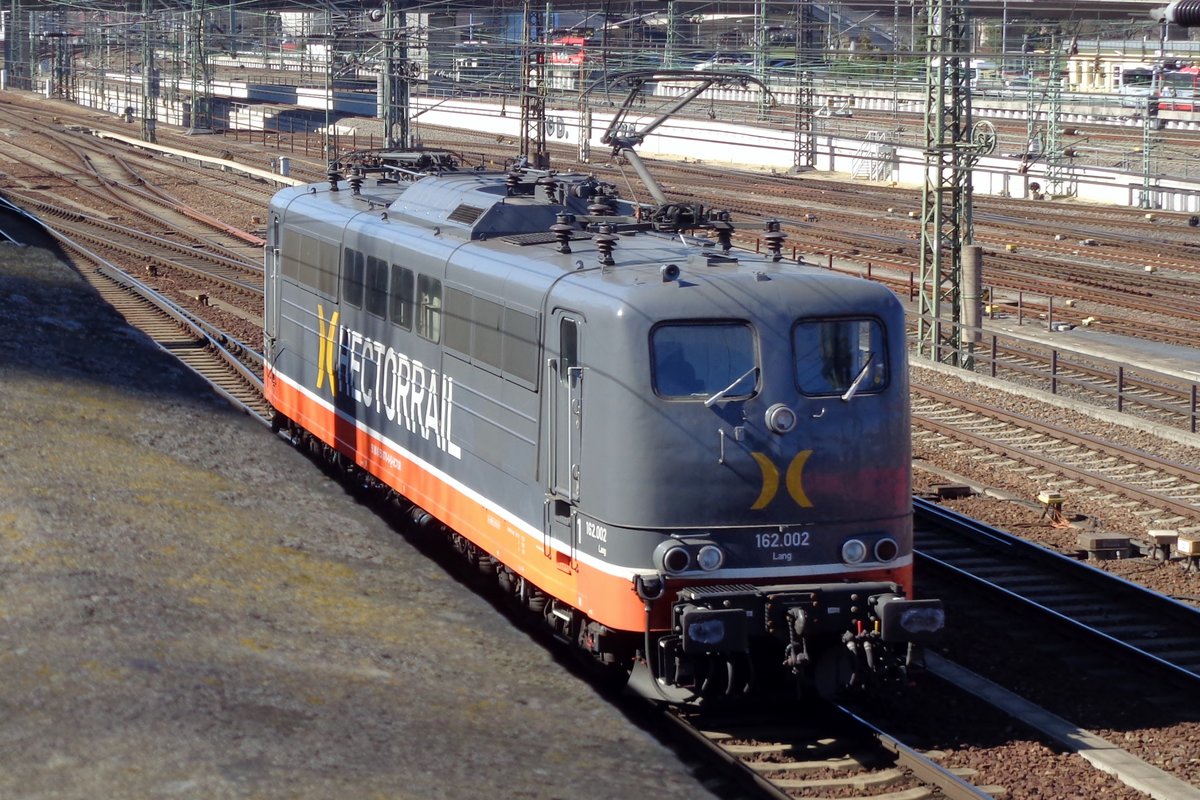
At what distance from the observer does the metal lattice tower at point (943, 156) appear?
2436 centimetres

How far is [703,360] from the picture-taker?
10.4 m

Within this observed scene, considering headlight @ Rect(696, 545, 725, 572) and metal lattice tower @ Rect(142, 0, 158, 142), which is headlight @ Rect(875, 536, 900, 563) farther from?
metal lattice tower @ Rect(142, 0, 158, 142)

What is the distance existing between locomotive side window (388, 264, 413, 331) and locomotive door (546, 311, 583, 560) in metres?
2.98

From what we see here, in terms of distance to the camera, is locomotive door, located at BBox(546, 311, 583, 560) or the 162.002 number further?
locomotive door, located at BBox(546, 311, 583, 560)

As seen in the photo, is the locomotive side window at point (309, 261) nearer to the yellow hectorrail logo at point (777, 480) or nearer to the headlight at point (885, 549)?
the yellow hectorrail logo at point (777, 480)

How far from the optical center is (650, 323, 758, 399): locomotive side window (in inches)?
406

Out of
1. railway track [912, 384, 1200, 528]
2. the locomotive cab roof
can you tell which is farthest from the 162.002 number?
railway track [912, 384, 1200, 528]

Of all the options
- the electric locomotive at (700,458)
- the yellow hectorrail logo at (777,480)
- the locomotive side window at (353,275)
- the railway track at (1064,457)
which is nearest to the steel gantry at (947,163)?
the railway track at (1064,457)

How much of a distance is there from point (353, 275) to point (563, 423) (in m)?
5.03

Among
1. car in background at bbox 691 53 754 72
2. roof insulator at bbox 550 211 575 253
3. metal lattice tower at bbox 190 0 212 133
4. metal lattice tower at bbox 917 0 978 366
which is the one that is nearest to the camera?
roof insulator at bbox 550 211 575 253

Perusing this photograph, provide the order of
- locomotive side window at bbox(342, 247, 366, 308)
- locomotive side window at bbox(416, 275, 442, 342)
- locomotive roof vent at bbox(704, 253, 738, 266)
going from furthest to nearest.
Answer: locomotive side window at bbox(342, 247, 366, 308)
locomotive side window at bbox(416, 275, 442, 342)
locomotive roof vent at bbox(704, 253, 738, 266)

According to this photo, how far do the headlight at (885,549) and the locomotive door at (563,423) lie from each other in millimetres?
2070

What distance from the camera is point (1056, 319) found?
30172 millimetres

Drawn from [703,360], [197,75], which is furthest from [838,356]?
[197,75]
